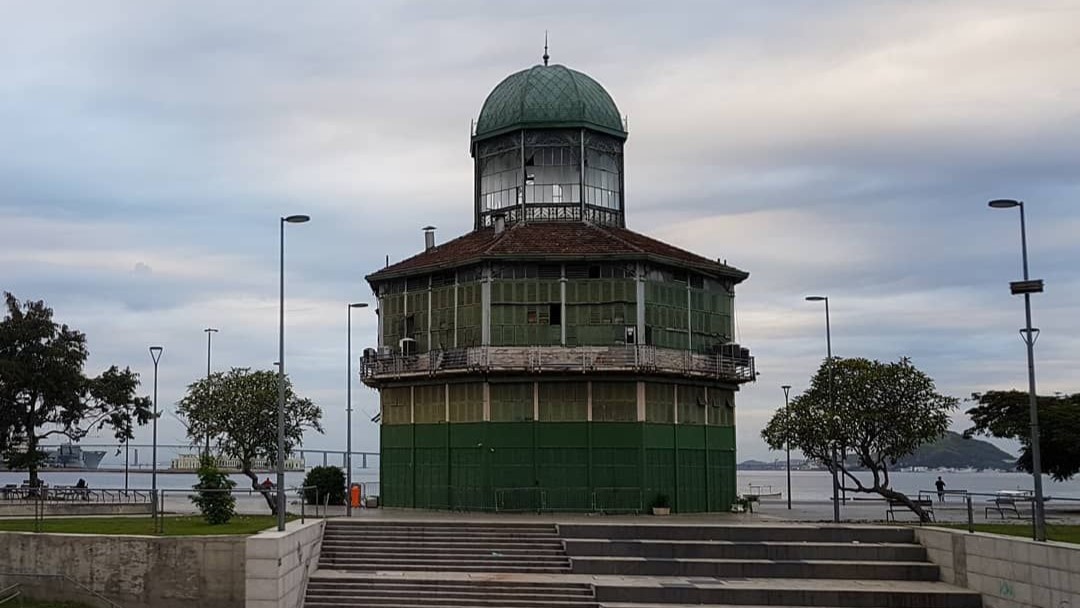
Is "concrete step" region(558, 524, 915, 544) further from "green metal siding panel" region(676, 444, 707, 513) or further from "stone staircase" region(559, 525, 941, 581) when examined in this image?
"green metal siding panel" region(676, 444, 707, 513)

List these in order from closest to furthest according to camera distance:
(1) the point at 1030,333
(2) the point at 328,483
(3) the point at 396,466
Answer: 1. (1) the point at 1030,333
2. (3) the point at 396,466
3. (2) the point at 328,483

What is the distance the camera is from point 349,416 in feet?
170

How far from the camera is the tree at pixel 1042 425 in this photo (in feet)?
218

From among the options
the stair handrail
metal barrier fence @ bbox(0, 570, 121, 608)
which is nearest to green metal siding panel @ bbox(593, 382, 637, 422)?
the stair handrail

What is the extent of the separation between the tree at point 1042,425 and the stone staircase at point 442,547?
1377 inches

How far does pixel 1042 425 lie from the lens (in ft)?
221

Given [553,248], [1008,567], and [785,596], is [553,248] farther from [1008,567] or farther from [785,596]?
[1008,567]

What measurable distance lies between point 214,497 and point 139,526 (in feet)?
8.54

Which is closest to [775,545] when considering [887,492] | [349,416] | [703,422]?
[887,492]

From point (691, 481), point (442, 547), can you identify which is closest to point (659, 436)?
point (691, 481)

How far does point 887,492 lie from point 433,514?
18.8 meters

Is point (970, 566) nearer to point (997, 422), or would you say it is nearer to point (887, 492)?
point (887, 492)

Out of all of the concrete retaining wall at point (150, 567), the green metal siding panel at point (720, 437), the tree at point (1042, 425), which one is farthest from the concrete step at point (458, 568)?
the tree at point (1042, 425)

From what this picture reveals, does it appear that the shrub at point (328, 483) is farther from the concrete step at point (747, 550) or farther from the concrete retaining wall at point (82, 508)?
the concrete step at point (747, 550)
